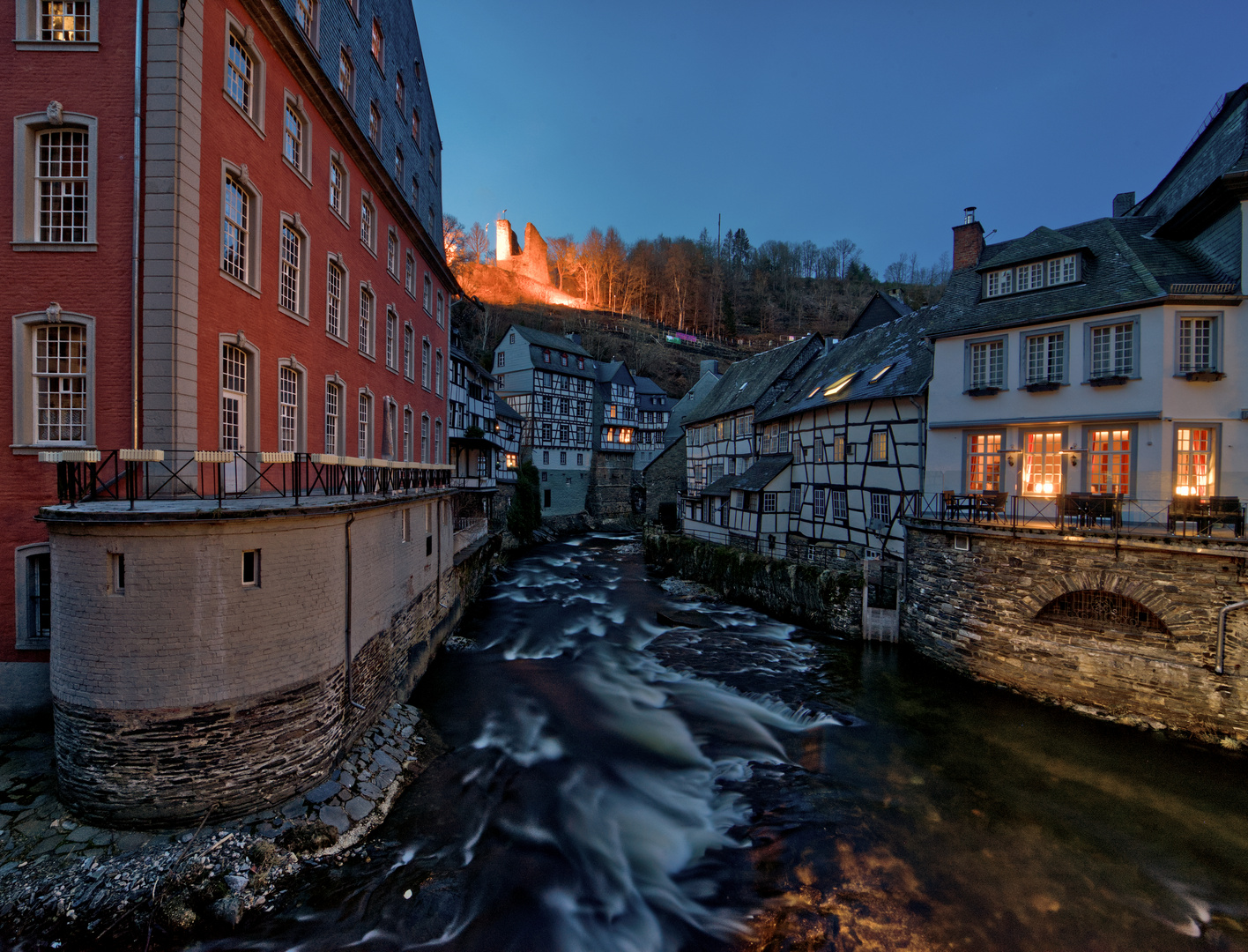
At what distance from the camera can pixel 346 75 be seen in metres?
14.7

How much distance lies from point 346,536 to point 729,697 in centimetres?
989

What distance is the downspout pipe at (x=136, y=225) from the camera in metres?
8.39

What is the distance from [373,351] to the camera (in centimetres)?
1672

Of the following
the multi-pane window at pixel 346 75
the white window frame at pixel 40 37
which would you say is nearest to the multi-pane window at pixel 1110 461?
the multi-pane window at pixel 346 75

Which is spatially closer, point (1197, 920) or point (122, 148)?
point (1197, 920)

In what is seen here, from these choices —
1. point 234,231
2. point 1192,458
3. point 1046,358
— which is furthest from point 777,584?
point 234,231

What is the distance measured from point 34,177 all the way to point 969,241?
80.8 ft

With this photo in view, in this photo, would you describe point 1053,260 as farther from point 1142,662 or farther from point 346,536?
point 346,536

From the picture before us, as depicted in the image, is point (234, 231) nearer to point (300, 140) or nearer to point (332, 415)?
point (300, 140)

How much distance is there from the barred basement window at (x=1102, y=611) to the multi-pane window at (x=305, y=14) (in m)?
21.6

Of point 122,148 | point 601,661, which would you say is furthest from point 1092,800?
point 122,148

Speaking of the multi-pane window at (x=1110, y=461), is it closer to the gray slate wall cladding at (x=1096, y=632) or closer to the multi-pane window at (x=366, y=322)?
the gray slate wall cladding at (x=1096, y=632)

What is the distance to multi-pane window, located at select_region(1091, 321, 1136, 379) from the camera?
47.1 feet

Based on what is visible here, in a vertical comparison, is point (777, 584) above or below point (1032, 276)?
below
